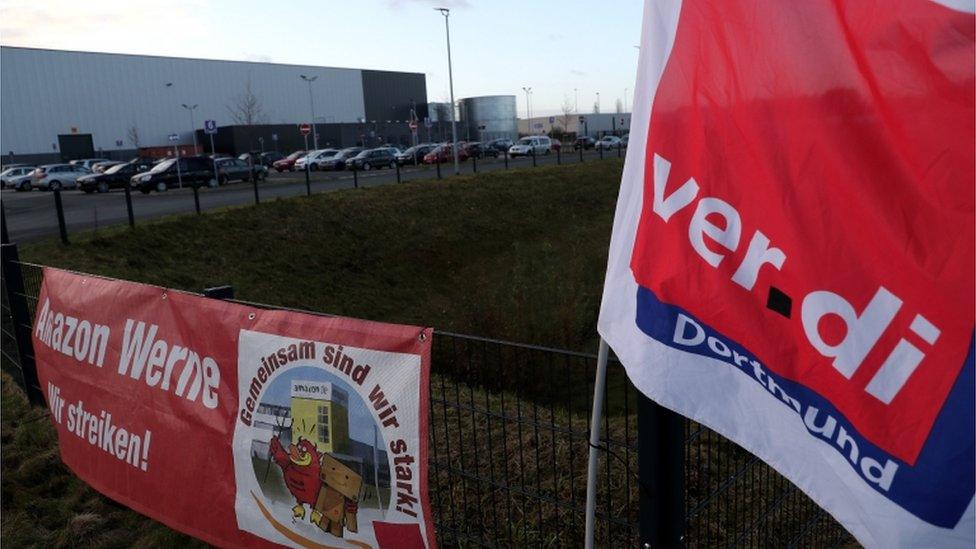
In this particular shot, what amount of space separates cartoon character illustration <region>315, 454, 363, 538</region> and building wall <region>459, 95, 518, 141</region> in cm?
9242

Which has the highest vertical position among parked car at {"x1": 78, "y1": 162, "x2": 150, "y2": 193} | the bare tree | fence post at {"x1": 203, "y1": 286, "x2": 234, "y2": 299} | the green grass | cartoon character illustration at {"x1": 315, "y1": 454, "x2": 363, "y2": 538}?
the bare tree

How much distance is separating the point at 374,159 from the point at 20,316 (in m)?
36.6

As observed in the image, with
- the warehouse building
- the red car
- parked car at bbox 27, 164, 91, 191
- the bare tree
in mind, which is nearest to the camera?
parked car at bbox 27, 164, 91, 191

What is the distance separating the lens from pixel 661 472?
2.71 meters

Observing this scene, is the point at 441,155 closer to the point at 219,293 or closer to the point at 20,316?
the point at 20,316

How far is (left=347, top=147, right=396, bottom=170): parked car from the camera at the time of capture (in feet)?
137

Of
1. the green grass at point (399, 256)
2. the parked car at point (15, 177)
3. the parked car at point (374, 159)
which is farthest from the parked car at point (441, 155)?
the parked car at point (15, 177)

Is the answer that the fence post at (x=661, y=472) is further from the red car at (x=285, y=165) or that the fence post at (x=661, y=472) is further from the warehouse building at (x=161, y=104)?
the warehouse building at (x=161, y=104)

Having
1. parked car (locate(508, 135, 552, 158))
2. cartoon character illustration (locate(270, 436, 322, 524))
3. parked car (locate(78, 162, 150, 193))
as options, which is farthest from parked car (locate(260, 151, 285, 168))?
cartoon character illustration (locate(270, 436, 322, 524))

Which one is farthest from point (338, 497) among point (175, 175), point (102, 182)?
point (102, 182)

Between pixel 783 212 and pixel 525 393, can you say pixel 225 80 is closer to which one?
pixel 525 393

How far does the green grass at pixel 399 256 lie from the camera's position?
13.7 m

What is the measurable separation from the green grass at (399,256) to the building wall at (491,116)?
6991cm

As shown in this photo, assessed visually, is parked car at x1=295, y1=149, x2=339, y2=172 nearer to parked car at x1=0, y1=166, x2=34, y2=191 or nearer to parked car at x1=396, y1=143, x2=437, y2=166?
parked car at x1=396, y1=143, x2=437, y2=166
